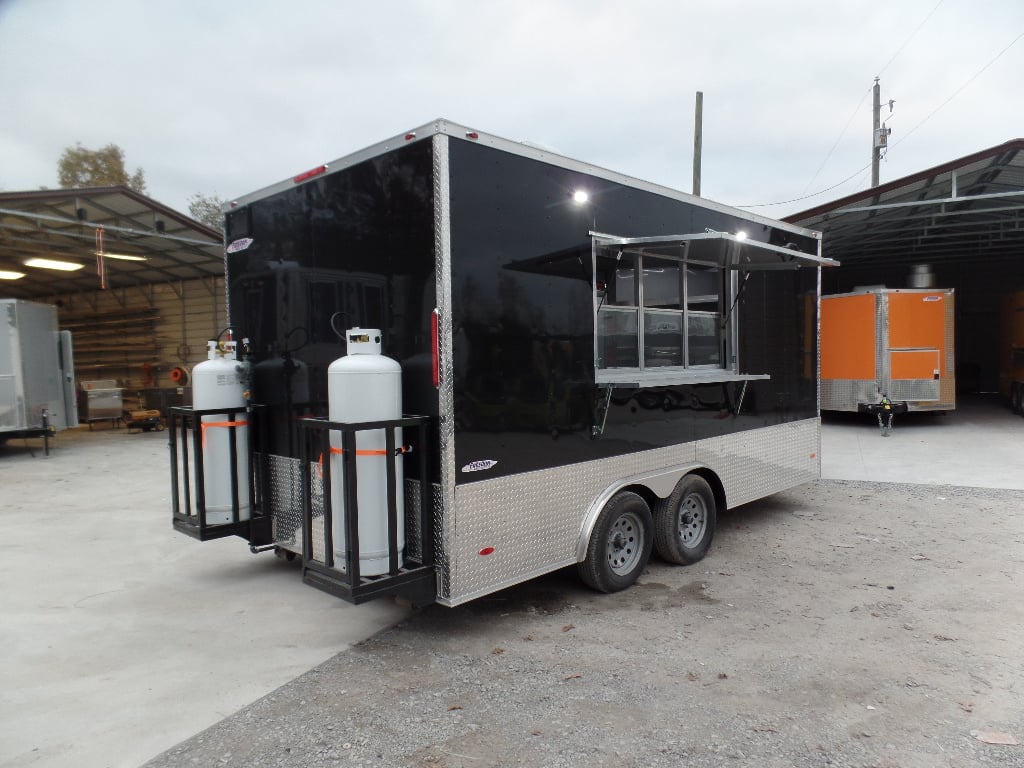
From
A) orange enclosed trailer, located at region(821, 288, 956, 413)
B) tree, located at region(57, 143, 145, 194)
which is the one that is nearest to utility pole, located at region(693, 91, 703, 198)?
orange enclosed trailer, located at region(821, 288, 956, 413)

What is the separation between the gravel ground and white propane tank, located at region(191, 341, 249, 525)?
5.01ft

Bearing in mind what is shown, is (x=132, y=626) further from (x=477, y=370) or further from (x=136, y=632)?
(x=477, y=370)

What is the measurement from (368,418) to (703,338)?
3.24 metres

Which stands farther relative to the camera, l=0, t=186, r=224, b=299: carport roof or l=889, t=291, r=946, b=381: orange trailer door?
l=889, t=291, r=946, b=381: orange trailer door

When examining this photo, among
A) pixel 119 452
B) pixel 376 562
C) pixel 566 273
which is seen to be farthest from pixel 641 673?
pixel 119 452

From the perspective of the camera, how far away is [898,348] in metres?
12.5

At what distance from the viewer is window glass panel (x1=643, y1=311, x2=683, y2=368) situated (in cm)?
501

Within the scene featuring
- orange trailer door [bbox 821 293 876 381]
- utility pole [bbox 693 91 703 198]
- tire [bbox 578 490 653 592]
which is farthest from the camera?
utility pole [bbox 693 91 703 198]

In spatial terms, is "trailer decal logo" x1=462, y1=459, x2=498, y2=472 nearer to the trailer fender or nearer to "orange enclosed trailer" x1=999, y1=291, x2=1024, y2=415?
the trailer fender

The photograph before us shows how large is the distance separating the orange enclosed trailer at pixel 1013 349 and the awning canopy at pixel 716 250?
1302 centimetres

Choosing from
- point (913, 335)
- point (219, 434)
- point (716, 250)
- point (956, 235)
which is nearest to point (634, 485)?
point (716, 250)

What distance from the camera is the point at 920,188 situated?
12359 millimetres

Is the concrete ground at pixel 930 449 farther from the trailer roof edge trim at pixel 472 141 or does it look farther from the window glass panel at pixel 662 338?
the trailer roof edge trim at pixel 472 141

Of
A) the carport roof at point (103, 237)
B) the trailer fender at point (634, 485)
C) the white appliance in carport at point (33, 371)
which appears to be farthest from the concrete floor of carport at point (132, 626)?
the carport roof at point (103, 237)
